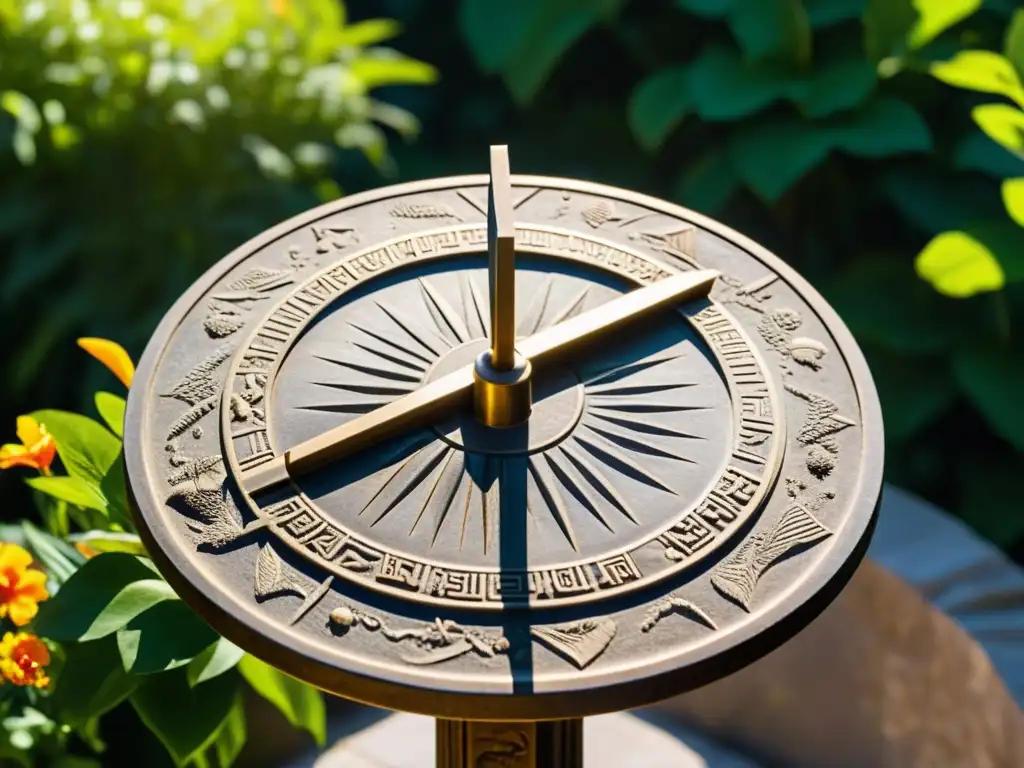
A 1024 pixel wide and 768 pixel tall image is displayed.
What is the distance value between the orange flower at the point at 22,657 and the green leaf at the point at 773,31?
2.59 metres

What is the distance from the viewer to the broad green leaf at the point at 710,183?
383 cm

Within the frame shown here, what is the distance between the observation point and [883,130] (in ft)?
11.4

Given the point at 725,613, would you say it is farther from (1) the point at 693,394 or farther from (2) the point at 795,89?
(2) the point at 795,89

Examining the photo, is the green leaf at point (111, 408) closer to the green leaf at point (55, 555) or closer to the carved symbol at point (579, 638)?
the green leaf at point (55, 555)

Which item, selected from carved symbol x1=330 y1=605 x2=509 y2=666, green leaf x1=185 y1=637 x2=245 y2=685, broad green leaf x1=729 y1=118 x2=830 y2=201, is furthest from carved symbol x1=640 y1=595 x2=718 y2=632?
broad green leaf x1=729 y1=118 x2=830 y2=201

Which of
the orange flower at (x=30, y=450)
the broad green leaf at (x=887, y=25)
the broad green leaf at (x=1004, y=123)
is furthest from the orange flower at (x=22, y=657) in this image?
the broad green leaf at (x=887, y=25)

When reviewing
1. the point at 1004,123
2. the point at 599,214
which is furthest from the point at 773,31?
the point at 599,214

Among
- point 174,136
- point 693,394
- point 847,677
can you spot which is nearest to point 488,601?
point 693,394

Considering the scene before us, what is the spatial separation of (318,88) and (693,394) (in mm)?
2141

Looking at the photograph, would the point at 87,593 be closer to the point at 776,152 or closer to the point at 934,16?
the point at 776,152

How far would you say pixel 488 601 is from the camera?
1643mm

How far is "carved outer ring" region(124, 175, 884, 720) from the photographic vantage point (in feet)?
5.03

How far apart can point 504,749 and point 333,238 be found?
956 mm

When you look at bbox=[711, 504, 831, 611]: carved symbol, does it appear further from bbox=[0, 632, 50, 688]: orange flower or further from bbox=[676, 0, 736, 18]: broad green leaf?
bbox=[676, 0, 736, 18]: broad green leaf
